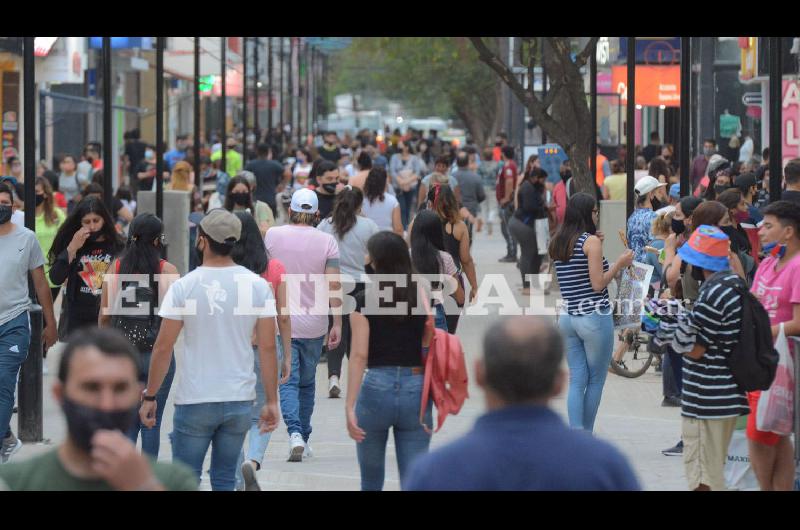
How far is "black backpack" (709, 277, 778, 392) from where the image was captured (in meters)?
7.30

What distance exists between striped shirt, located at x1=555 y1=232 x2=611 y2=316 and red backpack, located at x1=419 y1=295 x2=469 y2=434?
2.66 m

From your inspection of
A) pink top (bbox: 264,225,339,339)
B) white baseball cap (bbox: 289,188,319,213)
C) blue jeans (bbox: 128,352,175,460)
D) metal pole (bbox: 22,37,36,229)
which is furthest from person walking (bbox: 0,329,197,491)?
metal pole (bbox: 22,37,36,229)

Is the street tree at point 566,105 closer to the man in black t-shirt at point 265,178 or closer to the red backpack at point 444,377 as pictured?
the man in black t-shirt at point 265,178

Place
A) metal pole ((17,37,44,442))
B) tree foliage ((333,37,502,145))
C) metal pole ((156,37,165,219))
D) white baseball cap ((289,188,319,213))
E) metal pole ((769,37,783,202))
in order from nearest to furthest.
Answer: white baseball cap ((289,188,319,213)) → metal pole ((17,37,44,442)) → metal pole ((769,37,783,202)) → metal pole ((156,37,165,219)) → tree foliage ((333,37,502,145))

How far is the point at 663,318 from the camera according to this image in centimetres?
789

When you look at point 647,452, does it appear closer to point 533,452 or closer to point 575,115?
point 533,452

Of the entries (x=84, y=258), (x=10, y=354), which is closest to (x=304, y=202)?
(x=84, y=258)

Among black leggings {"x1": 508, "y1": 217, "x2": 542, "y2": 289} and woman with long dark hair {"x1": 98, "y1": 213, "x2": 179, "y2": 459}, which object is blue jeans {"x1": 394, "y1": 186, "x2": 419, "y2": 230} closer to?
black leggings {"x1": 508, "y1": 217, "x2": 542, "y2": 289}

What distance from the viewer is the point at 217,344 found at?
6.98 metres

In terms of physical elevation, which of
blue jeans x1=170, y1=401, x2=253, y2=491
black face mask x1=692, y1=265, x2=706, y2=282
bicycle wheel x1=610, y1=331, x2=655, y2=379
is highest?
black face mask x1=692, y1=265, x2=706, y2=282

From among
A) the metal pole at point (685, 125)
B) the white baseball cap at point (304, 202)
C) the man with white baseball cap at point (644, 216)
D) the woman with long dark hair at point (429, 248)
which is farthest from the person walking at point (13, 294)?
the metal pole at point (685, 125)

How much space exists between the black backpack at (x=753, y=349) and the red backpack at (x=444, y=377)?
1.37 m
